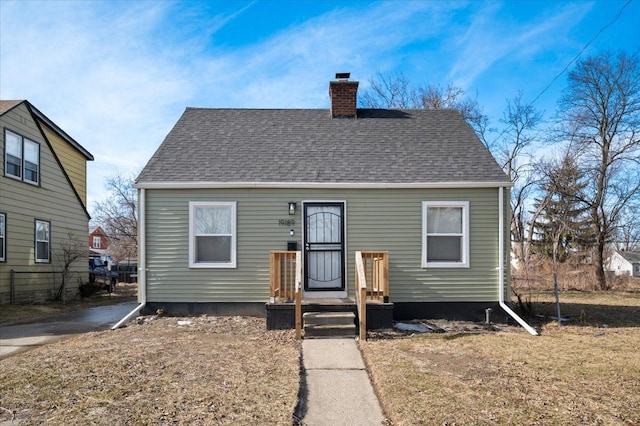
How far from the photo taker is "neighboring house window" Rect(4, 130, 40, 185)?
13500 millimetres

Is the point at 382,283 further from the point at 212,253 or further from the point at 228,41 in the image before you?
the point at 228,41

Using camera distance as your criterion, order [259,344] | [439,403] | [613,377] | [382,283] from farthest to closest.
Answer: [382,283] → [259,344] → [613,377] → [439,403]

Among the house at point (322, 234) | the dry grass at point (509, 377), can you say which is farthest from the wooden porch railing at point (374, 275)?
the dry grass at point (509, 377)

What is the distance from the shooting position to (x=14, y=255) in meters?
13.6

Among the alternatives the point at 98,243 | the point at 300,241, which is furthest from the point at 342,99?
the point at 98,243

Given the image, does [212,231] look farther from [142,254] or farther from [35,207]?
[35,207]

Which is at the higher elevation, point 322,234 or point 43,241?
point 322,234

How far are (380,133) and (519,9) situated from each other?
4499 millimetres

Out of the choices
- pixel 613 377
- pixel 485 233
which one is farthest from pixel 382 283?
pixel 613 377

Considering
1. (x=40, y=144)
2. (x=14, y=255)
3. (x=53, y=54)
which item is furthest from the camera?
(x=40, y=144)

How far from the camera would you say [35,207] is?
14.7m

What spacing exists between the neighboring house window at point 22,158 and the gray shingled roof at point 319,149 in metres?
5.59

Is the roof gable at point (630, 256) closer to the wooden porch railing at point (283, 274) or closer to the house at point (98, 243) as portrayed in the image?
the wooden porch railing at point (283, 274)

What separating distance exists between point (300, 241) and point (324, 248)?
50cm
